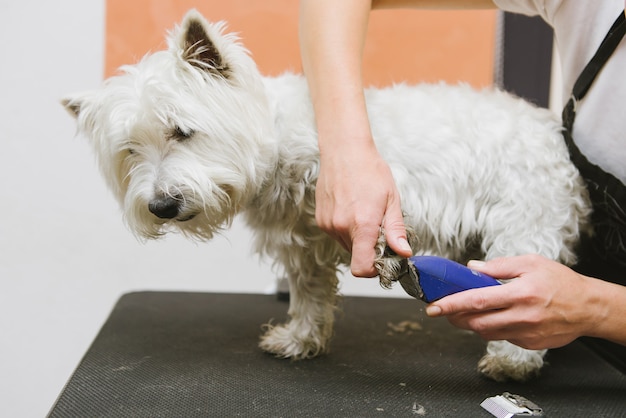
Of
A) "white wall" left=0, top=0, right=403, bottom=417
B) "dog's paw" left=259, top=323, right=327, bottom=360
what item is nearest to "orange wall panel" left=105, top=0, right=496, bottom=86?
"white wall" left=0, top=0, right=403, bottom=417

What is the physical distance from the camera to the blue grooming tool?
0.68m

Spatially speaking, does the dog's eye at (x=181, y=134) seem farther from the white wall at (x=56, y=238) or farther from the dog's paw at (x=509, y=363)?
the white wall at (x=56, y=238)

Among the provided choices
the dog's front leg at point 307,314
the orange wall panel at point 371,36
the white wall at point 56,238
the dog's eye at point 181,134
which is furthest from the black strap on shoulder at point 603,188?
the white wall at point 56,238

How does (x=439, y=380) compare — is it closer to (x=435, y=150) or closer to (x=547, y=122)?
(x=435, y=150)

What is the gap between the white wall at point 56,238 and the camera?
1.59 metres

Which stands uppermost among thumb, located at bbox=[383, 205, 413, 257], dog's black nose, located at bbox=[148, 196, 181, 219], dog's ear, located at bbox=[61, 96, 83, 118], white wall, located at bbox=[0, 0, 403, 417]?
dog's ear, located at bbox=[61, 96, 83, 118]

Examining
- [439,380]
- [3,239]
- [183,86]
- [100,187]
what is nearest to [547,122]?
[439,380]

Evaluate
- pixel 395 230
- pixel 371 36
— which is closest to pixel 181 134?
pixel 395 230

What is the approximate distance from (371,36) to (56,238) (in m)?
0.98

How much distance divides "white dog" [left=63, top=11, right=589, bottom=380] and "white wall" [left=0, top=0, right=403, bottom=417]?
2.08 ft

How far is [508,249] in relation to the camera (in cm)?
98

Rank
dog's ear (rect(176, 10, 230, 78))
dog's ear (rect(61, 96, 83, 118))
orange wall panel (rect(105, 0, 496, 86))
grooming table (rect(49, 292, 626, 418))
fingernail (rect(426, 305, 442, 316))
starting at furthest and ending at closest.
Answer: orange wall panel (rect(105, 0, 496, 86))
dog's ear (rect(61, 96, 83, 118))
dog's ear (rect(176, 10, 230, 78))
grooming table (rect(49, 292, 626, 418))
fingernail (rect(426, 305, 442, 316))

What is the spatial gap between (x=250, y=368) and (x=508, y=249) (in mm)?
436

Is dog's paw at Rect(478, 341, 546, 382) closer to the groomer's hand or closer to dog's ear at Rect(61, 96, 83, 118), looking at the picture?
the groomer's hand
